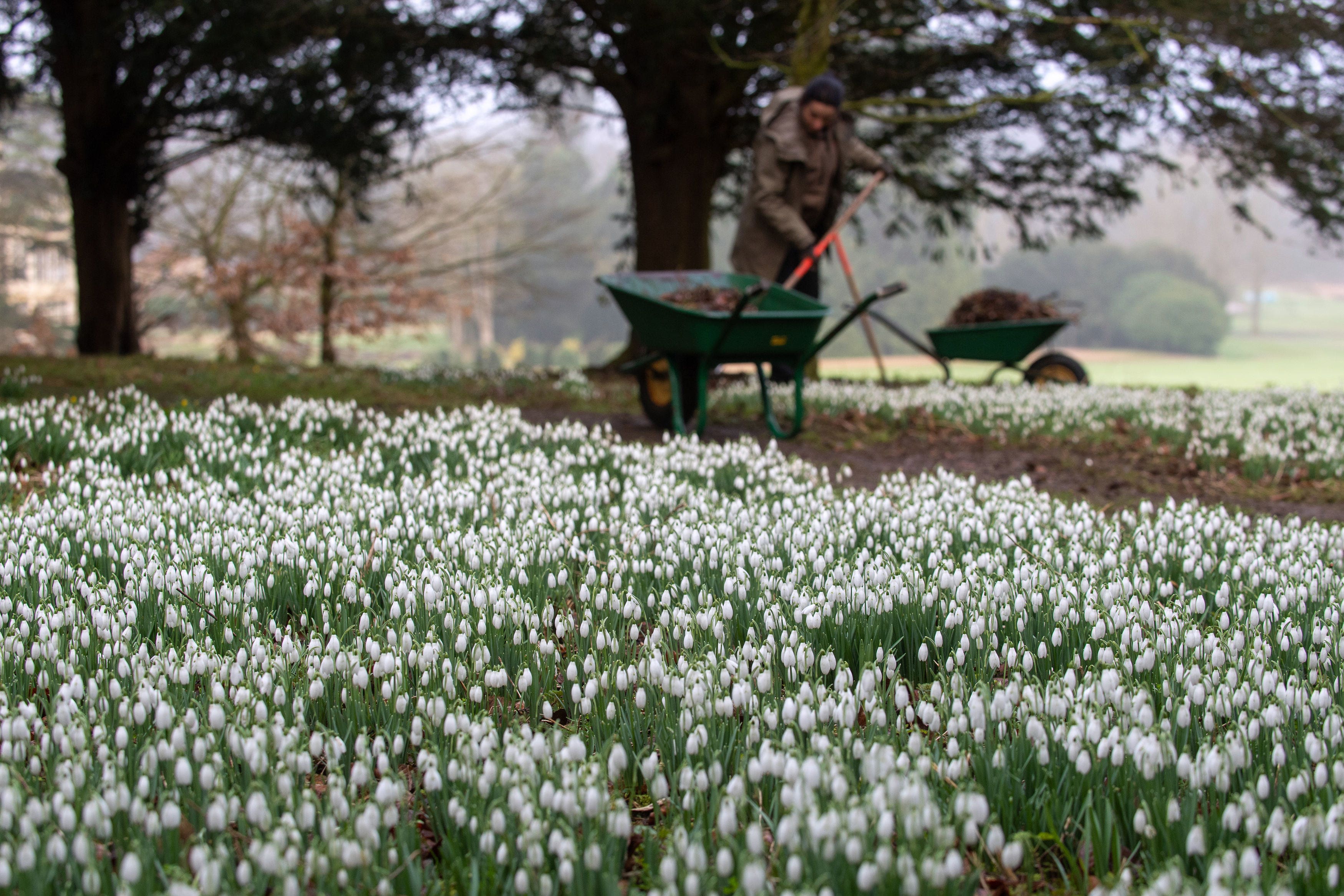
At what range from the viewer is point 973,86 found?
14039 millimetres

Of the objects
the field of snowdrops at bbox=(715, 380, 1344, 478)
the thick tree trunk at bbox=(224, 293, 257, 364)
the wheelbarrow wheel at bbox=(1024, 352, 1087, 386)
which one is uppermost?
the thick tree trunk at bbox=(224, 293, 257, 364)

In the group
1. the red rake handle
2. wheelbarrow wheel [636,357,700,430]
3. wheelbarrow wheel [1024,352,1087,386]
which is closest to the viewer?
wheelbarrow wheel [636,357,700,430]

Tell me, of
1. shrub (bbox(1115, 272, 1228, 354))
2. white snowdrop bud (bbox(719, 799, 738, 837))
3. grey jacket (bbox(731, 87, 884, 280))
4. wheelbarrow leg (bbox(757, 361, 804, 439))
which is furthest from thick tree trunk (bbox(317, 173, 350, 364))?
shrub (bbox(1115, 272, 1228, 354))

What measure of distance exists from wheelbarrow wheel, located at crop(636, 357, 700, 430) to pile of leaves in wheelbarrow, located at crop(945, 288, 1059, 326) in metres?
5.29

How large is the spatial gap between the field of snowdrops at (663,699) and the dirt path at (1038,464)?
78.9 inches

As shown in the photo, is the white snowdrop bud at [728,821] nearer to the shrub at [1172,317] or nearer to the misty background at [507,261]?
the misty background at [507,261]

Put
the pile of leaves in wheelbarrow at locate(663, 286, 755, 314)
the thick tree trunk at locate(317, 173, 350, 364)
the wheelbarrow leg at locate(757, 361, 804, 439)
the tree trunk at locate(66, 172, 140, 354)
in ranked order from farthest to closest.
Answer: the thick tree trunk at locate(317, 173, 350, 364), the tree trunk at locate(66, 172, 140, 354), the pile of leaves in wheelbarrow at locate(663, 286, 755, 314), the wheelbarrow leg at locate(757, 361, 804, 439)

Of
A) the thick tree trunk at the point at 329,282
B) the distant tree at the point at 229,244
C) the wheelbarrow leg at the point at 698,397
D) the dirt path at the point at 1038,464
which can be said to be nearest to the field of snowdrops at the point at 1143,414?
the dirt path at the point at 1038,464

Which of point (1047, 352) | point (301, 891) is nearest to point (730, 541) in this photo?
point (301, 891)

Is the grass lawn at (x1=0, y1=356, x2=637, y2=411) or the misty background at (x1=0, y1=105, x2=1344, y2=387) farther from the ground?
the misty background at (x1=0, y1=105, x2=1344, y2=387)

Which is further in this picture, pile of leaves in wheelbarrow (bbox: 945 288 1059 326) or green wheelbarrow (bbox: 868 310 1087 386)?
pile of leaves in wheelbarrow (bbox: 945 288 1059 326)

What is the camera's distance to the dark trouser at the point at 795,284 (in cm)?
932

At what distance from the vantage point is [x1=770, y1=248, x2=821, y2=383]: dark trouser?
30.6 feet

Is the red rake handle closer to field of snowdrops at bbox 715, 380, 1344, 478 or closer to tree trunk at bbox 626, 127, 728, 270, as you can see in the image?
field of snowdrops at bbox 715, 380, 1344, 478
